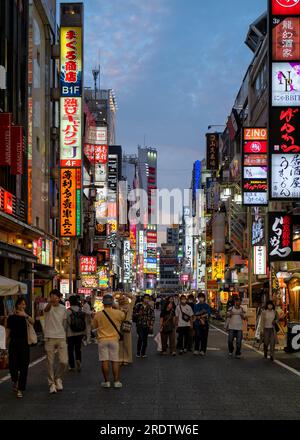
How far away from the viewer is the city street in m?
10.9

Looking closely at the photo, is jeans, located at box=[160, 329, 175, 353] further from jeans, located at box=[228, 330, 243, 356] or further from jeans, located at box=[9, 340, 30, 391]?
jeans, located at box=[9, 340, 30, 391]

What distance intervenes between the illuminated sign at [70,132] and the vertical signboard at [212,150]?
49088mm

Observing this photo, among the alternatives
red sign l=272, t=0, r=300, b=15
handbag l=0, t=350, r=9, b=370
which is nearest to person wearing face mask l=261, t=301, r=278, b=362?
handbag l=0, t=350, r=9, b=370

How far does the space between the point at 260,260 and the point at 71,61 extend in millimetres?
16642

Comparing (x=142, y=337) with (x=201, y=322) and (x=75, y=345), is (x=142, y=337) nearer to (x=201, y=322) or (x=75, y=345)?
(x=201, y=322)

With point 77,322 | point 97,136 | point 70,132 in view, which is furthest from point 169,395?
point 97,136

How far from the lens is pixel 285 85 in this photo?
27438 millimetres

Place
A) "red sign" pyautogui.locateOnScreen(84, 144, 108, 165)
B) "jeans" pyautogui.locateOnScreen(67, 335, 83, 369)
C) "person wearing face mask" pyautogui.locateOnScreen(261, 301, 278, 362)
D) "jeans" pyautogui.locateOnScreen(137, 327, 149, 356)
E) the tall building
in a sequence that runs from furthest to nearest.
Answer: "red sign" pyautogui.locateOnScreen(84, 144, 108, 165) < the tall building < "jeans" pyautogui.locateOnScreen(137, 327, 149, 356) < "person wearing face mask" pyautogui.locateOnScreen(261, 301, 278, 362) < "jeans" pyautogui.locateOnScreen(67, 335, 83, 369)

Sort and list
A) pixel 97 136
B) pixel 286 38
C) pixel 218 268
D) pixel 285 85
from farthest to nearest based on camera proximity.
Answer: pixel 97 136 → pixel 218 268 → pixel 286 38 → pixel 285 85

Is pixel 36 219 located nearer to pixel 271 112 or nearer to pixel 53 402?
pixel 271 112

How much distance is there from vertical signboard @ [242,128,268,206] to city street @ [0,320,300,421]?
22873mm
